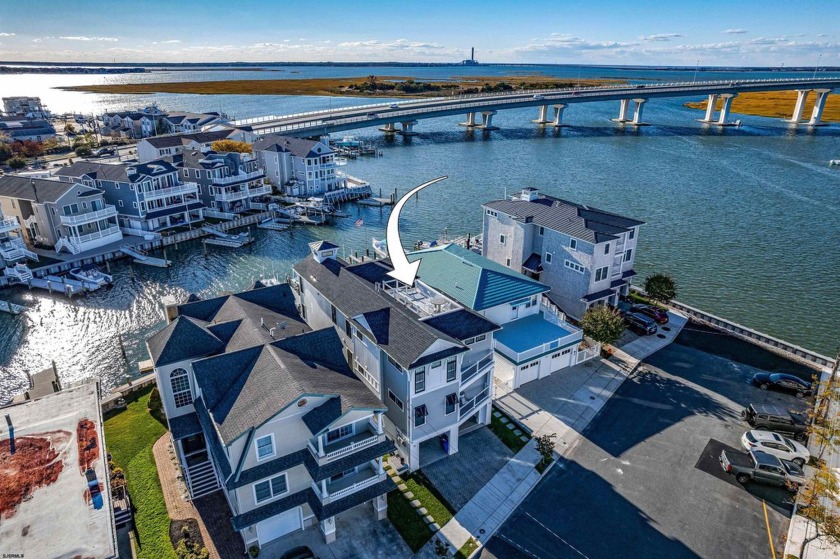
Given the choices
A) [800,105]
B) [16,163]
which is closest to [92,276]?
[16,163]

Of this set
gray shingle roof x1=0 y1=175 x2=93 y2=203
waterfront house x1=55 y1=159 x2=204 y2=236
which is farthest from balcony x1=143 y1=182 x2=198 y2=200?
gray shingle roof x1=0 y1=175 x2=93 y2=203

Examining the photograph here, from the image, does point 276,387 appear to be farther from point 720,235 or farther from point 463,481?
point 720,235

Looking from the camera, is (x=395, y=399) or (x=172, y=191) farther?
(x=172, y=191)

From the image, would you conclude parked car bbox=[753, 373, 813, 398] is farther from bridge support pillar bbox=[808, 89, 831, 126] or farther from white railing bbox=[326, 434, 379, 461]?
bridge support pillar bbox=[808, 89, 831, 126]

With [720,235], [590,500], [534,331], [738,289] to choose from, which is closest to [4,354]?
[534,331]

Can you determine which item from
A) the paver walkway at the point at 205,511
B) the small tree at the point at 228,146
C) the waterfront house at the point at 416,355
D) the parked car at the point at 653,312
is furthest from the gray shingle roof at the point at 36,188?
the parked car at the point at 653,312

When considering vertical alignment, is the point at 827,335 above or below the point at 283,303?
below

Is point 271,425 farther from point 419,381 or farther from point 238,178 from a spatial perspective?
point 238,178
